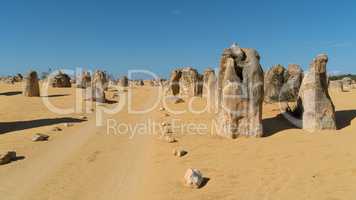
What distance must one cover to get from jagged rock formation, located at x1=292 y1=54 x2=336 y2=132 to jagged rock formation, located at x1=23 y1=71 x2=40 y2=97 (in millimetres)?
19750

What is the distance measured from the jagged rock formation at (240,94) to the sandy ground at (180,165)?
42cm

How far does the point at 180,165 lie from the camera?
719 cm

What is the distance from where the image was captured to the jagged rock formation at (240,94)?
927cm

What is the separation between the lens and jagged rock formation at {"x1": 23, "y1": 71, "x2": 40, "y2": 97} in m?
23.1

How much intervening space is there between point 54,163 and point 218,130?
16.0ft

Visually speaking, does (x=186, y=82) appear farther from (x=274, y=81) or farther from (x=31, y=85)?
(x=31, y=85)

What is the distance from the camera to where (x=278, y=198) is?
513 centimetres

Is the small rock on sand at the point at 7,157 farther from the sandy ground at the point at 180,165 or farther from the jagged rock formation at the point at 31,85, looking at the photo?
the jagged rock formation at the point at 31,85

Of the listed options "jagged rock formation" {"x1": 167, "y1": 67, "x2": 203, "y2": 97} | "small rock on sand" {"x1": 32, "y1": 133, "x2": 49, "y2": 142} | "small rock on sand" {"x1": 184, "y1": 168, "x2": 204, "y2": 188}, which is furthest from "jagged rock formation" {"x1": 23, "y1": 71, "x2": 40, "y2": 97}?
"small rock on sand" {"x1": 184, "y1": 168, "x2": 204, "y2": 188}

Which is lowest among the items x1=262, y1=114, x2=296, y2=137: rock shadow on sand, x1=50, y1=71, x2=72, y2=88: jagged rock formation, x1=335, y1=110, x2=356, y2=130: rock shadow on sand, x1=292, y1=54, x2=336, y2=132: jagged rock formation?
x1=262, y1=114, x2=296, y2=137: rock shadow on sand

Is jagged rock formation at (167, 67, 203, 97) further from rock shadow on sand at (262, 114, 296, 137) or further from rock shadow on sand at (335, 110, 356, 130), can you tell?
rock shadow on sand at (335, 110, 356, 130)

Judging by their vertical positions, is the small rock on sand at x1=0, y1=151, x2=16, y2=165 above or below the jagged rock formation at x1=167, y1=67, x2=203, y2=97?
below

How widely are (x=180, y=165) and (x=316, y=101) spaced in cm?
542

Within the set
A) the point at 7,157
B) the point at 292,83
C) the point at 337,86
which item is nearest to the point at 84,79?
the point at 292,83
